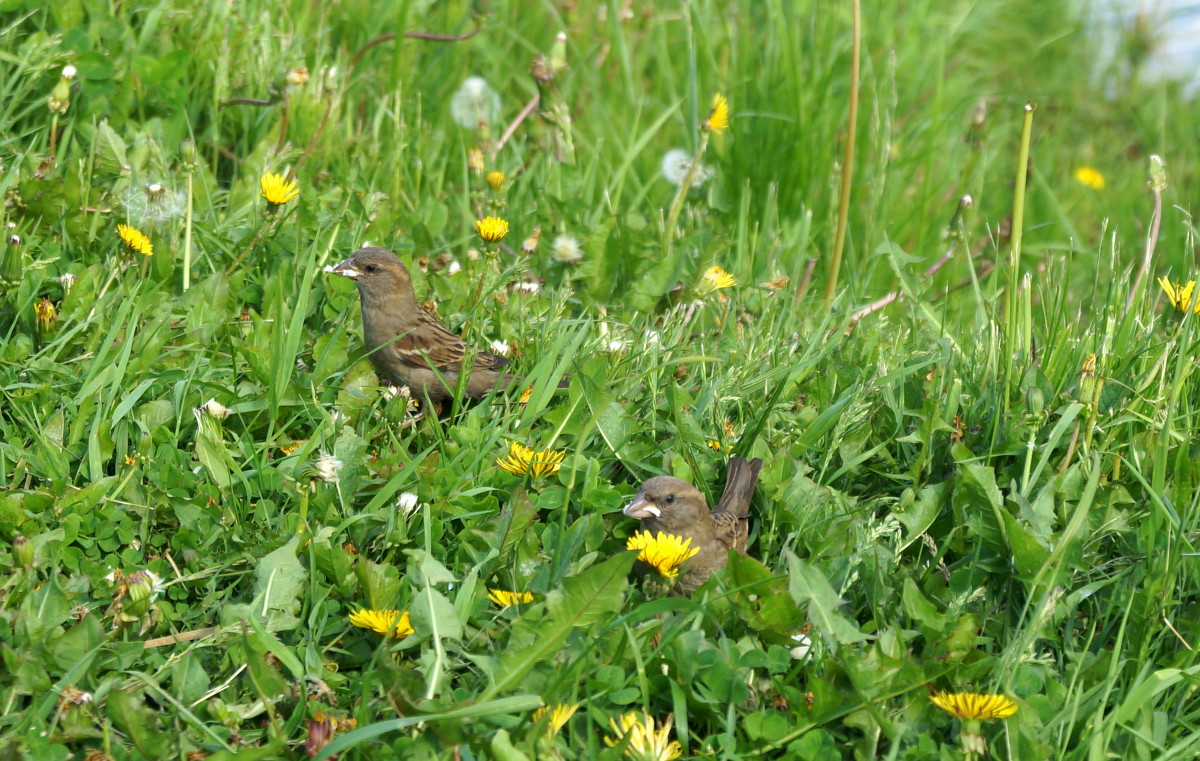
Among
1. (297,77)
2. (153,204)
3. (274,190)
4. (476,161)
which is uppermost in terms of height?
(297,77)

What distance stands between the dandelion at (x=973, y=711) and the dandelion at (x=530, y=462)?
4.30ft

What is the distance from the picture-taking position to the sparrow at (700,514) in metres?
3.59

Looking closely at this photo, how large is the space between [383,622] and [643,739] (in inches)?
29.2

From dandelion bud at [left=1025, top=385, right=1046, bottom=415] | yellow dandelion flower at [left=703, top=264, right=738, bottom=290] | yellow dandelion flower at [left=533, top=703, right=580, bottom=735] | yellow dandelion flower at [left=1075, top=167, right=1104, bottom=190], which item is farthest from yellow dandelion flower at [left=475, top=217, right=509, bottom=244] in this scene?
yellow dandelion flower at [left=1075, top=167, right=1104, bottom=190]

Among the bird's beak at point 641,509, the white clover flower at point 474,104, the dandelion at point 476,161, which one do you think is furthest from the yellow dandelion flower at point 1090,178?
the bird's beak at point 641,509

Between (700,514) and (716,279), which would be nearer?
(700,514)

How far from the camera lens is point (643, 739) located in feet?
9.63

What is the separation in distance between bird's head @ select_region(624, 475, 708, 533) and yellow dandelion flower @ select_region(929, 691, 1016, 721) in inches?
35.4

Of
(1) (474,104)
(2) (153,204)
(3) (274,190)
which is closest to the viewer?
→ (3) (274,190)

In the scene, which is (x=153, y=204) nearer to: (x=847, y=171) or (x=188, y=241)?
(x=188, y=241)

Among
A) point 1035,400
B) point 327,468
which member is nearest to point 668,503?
point 327,468

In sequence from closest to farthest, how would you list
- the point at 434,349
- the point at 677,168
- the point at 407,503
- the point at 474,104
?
the point at 407,503 → the point at 434,349 → the point at 677,168 → the point at 474,104

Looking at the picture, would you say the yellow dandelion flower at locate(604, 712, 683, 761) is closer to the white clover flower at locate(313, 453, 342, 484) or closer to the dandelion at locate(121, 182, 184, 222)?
the white clover flower at locate(313, 453, 342, 484)

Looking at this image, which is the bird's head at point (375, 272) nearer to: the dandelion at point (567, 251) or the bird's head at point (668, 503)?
the dandelion at point (567, 251)
